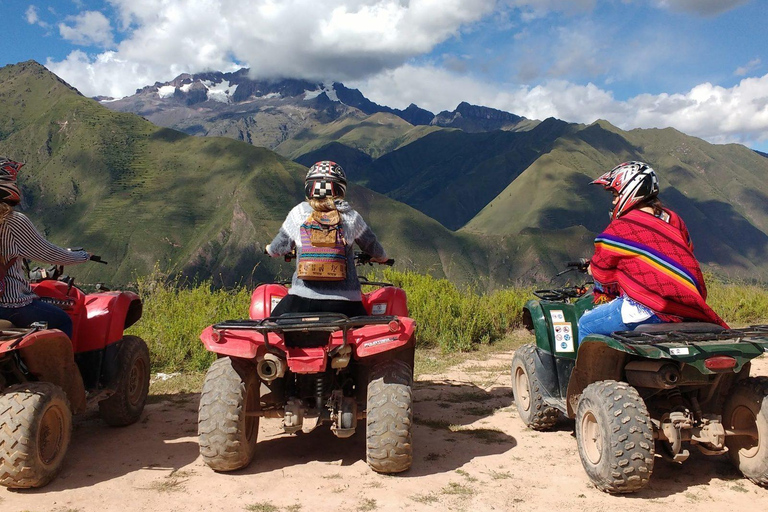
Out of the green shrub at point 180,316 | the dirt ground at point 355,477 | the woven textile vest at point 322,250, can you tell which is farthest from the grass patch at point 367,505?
the green shrub at point 180,316

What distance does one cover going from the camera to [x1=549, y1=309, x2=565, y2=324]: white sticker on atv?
5191mm

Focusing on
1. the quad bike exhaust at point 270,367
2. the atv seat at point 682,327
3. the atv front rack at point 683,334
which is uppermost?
the atv seat at point 682,327

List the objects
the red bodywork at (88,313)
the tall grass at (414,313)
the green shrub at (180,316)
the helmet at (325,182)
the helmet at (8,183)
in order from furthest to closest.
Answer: the tall grass at (414,313)
the green shrub at (180,316)
the red bodywork at (88,313)
the helmet at (325,182)
the helmet at (8,183)

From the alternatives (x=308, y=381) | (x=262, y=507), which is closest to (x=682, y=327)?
(x=308, y=381)

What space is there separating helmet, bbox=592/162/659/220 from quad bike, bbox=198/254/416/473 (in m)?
1.75

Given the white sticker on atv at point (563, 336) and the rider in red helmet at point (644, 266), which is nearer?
the rider in red helmet at point (644, 266)

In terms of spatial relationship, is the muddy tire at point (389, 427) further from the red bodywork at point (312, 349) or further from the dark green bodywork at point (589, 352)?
the dark green bodywork at point (589, 352)

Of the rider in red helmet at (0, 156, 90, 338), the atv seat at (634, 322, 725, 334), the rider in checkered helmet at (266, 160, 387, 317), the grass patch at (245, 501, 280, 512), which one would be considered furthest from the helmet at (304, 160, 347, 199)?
the atv seat at (634, 322, 725, 334)

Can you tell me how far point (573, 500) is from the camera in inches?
151

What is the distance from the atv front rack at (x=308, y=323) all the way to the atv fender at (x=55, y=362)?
3.36 feet

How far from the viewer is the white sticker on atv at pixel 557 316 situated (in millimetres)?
5191

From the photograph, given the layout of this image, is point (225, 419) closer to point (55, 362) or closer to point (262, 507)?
point (262, 507)

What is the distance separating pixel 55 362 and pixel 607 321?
371cm

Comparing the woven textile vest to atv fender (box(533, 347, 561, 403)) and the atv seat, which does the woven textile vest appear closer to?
atv fender (box(533, 347, 561, 403))
